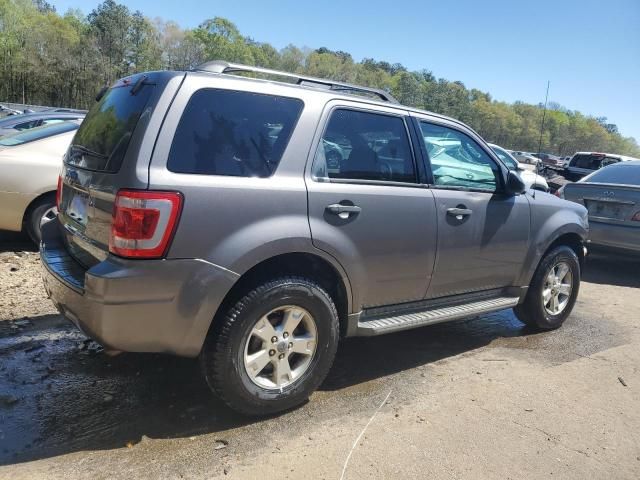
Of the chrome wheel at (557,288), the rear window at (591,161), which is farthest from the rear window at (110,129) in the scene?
the rear window at (591,161)

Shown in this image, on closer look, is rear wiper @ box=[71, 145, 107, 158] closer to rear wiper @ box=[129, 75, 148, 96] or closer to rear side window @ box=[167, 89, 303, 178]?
rear wiper @ box=[129, 75, 148, 96]

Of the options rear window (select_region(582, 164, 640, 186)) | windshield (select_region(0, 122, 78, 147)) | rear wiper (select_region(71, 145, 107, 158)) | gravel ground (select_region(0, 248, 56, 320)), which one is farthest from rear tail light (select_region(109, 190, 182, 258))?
rear window (select_region(582, 164, 640, 186))

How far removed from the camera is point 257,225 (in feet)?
9.61

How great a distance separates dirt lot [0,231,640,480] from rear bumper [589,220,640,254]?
3.07 metres

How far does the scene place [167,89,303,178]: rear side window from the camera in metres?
2.81

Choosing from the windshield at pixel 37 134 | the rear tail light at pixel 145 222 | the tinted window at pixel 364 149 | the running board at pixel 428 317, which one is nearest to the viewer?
the rear tail light at pixel 145 222

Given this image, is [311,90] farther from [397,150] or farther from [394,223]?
[394,223]

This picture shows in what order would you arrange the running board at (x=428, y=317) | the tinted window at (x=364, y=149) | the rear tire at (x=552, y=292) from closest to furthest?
1. the tinted window at (x=364, y=149)
2. the running board at (x=428, y=317)
3. the rear tire at (x=552, y=292)

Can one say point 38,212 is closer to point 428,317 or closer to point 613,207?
point 428,317

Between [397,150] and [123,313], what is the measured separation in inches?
83.1

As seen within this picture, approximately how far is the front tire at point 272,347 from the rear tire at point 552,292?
241 cm

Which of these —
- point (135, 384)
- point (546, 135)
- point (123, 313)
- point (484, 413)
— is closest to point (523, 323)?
point (484, 413)

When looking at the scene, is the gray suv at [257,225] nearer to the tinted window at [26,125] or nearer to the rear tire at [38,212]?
the rear tire at [38,212]

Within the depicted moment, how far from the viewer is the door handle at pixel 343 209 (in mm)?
3228
